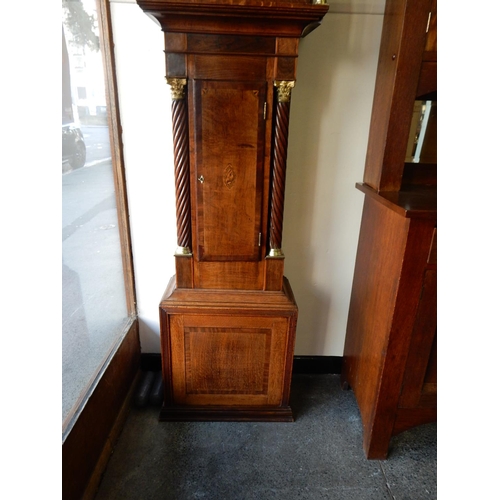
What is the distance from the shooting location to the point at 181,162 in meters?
1.29

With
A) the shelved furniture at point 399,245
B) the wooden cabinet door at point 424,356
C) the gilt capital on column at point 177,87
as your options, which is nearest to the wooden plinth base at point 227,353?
the shelved furniture at point 399,245

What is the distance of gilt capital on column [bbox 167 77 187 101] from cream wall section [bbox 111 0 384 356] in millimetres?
289

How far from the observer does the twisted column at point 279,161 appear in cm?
124

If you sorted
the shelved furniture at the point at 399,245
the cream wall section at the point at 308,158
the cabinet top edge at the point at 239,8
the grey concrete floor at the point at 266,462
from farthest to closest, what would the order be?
the cream wall section at the point at 308,158
the grey concrete floor at the point at 266,462
the shelved furniture at the point at 399,245
the cabinet top edge at the point at 239,8

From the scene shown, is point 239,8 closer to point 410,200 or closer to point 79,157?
point 79,157

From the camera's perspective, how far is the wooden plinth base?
4.74 feet

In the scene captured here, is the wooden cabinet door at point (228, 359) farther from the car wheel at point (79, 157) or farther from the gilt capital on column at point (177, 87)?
the gilt capital on column at point (177, 87)

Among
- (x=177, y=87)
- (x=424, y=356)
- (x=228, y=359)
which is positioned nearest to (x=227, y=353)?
(x=228, y=359)

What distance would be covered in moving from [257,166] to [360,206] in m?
0.63

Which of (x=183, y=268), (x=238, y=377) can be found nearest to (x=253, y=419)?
(x=238, y=377)

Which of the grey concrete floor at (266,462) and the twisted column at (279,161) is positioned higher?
the twisted column at (279,161)

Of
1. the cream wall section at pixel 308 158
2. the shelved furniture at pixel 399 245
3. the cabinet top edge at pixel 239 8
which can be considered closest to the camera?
the cabinet top edge at pixel 239 8

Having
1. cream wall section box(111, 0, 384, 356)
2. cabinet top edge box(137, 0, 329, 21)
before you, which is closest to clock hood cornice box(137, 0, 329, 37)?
cabinet top edge box(137, 0, 329, 21)
